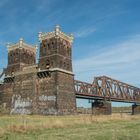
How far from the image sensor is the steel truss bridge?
6450cm

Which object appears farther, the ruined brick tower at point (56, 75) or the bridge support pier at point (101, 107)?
the bridge support pier at point (101, 107)

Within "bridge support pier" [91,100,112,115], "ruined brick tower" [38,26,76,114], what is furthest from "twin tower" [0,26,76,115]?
"bridge support pier" [91,100,112,115]

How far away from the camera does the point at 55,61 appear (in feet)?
177

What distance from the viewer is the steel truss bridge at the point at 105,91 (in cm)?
6450

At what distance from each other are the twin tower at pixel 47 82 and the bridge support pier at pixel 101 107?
11871 mm

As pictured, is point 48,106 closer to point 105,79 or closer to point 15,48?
point 15,48

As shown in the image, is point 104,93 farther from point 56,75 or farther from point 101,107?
point 56,75

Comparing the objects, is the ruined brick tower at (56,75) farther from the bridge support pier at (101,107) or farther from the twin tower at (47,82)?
the bridge support pier at (101,107)

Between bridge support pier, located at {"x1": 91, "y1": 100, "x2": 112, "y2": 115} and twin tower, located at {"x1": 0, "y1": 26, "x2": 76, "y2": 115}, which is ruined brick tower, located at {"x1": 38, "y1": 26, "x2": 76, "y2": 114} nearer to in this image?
twin tower, located at {"x1": 0, "y1": 26, "x2": 76, "y2": 115}

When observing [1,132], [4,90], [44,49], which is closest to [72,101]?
[44,49]

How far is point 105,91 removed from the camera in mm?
72562

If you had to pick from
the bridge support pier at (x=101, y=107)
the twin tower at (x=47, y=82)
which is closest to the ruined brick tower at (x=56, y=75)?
the twin tower at (x=47, y=82)

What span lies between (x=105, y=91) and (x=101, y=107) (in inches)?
251

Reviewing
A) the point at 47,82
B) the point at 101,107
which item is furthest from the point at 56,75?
the point at 101,107
